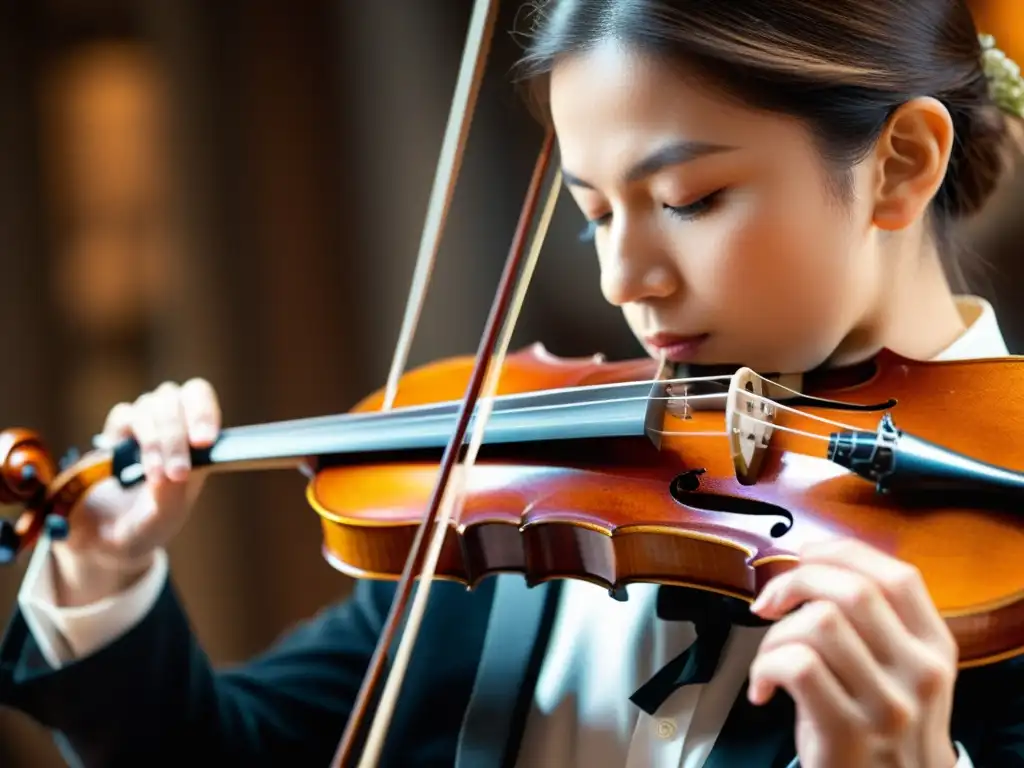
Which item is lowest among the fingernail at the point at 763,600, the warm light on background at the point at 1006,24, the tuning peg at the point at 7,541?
the tuning peg at the point at 7,541

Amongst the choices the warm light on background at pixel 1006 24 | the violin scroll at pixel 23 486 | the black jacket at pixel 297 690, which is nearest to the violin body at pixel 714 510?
the black jacket at pixel 297 690

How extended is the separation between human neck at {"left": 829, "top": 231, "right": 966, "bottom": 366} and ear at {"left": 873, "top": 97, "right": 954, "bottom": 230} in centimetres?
4

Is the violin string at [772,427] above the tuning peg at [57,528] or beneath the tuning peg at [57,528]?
above

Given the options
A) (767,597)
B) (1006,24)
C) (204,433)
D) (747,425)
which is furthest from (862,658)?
(1006,24)

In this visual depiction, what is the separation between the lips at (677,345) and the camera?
67 cm

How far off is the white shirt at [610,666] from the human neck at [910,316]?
1 centimetres

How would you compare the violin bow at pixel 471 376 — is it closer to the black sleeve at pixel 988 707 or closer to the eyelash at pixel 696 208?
the eyelash at pixel 696 208

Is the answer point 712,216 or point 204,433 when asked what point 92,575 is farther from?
point 712,216

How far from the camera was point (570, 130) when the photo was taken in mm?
666

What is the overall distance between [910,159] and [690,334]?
17cm

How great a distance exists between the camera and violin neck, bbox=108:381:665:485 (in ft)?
2.18

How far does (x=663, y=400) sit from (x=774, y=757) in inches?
8.5

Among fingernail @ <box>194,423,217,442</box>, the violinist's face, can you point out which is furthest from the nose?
fingernail @ <box>194,423,217,442</box>

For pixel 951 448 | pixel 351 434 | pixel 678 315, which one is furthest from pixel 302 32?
pixel 951 448
